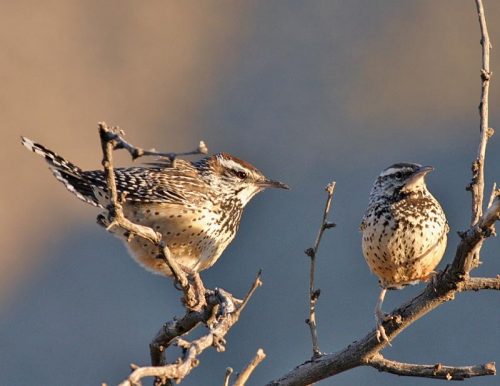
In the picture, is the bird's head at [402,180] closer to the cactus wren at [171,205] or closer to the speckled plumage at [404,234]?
the speckled plumage at [404,234]

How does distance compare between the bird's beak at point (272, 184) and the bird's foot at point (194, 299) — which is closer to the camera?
the bird's foot at point (194, 299)

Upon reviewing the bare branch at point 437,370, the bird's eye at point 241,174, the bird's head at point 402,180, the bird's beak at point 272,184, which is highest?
the bird's eye at point 241,174

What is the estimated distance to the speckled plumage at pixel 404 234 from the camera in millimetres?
2508

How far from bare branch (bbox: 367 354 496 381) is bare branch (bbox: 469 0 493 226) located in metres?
0.33

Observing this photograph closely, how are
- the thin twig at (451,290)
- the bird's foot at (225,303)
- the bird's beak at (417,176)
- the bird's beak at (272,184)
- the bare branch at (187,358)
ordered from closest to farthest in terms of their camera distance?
the bare branch at (187,358)
the thin twig at (451,290)
the bird's foot at (225,303)
the bird's beak at (417,176)
the bird's beak at (272,184)

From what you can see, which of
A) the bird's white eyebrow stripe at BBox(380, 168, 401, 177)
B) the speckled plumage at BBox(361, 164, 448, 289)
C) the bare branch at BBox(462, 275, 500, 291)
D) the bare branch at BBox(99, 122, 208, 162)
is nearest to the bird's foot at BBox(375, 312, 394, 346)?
the bare branch at BBox(462, 275, 500, 291)

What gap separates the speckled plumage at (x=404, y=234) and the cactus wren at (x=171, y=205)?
609 mm

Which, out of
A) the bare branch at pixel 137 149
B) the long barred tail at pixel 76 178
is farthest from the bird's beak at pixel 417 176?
the bare branch at pixel 137 149

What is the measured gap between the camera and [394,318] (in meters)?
2.05

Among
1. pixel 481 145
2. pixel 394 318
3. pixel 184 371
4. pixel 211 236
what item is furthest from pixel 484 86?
pixel 211 236

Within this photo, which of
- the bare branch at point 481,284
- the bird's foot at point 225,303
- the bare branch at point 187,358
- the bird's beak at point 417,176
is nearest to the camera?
the bare branch at point 187,358

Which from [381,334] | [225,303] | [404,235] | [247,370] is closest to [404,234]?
[404,235]

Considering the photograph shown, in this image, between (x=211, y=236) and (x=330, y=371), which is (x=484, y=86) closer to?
(x=330, y=371)

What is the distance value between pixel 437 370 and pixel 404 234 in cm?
63
